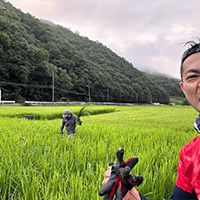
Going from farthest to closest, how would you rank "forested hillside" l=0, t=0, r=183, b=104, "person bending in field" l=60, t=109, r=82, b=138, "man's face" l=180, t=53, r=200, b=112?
"forested hillside" l=0, t=0, r=183, b=104, "person bending in field" l=60, t=109, r=82, b=138, "man's face" l=180, t=53, r=200, b=112

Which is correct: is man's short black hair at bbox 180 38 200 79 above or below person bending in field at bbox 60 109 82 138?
above

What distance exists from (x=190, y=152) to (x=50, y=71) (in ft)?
113

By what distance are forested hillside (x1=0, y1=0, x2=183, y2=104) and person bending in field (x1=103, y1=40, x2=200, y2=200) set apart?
2140 centimetres

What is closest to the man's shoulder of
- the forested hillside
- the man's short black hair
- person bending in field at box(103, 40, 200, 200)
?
person bending in field at box(103, 40, 200, 200)

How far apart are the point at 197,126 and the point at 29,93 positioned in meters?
32.4

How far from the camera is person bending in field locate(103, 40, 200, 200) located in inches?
24.9

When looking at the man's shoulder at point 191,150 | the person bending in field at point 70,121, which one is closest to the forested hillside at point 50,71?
the person bending in field at point 70,121

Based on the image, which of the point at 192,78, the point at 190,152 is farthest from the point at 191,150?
the point at 192,78

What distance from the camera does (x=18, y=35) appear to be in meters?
31.2

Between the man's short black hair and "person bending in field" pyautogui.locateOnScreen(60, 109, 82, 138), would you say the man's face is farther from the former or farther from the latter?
"person bending in field" pyautogui.locateOnScreen(60, 109, 82, 138)

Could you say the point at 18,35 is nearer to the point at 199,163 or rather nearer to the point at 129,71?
the point at 199,163

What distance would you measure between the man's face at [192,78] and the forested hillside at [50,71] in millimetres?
21449

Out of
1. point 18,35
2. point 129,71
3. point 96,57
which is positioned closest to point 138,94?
point 129,71

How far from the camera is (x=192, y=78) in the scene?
0.64m
